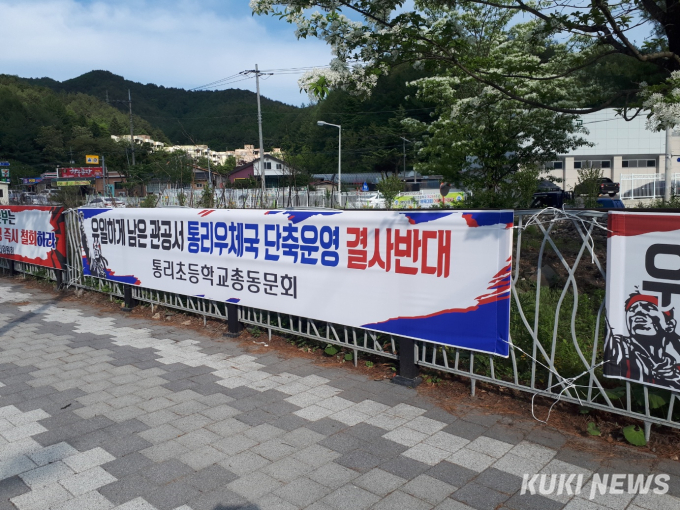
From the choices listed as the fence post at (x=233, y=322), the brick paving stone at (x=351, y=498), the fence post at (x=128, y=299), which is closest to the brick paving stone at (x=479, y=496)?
the brick paving stone at (x=351, y=498)

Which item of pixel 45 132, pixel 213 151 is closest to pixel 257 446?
pixel 213 151

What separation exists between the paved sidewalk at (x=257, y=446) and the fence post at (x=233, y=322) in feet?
2.94

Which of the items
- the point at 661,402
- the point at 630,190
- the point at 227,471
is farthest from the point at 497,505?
the point at 630,190

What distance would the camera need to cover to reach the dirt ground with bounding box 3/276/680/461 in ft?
12.0

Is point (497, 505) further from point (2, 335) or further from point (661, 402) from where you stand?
point (2, 335)

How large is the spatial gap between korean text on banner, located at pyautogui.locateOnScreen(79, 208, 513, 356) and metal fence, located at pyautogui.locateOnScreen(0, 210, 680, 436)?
0.23 m

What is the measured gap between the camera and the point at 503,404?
175 inches

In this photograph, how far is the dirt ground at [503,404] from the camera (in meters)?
3.66

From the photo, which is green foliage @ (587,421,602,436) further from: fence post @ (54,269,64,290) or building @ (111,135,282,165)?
building @ (111,135,282,165)

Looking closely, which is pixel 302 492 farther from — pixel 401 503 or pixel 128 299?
pixel 128 299

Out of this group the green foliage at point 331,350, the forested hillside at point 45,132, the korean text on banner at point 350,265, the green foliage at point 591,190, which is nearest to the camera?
the korean text on banner at point 350,265

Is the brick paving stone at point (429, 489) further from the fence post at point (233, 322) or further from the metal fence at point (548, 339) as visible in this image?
the fence post at point (233, 322)

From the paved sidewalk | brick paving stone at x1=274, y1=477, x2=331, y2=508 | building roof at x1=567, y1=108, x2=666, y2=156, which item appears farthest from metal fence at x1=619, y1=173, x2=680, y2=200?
brick paving stone at x1=274, y1=477, x2=331, y2=508

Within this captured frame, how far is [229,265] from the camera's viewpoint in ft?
21.8
